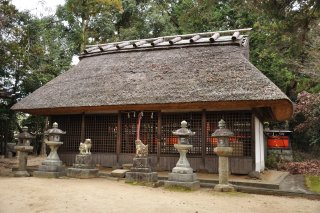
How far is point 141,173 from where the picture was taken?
422 inches

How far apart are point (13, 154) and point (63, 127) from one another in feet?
24.7

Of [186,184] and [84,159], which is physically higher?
[84,159]

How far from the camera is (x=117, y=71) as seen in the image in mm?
15445

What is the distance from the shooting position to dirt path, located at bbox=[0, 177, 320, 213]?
6840mm

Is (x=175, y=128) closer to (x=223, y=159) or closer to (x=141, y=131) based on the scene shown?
(x=141, y=131)

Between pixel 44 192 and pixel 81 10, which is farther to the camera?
pixel 81 10

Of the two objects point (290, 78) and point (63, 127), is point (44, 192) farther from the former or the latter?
point (290, 78)

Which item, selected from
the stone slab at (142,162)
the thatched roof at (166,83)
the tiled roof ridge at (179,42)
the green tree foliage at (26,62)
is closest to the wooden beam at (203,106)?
the thatched roof at (166,83)

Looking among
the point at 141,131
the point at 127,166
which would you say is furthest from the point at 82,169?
the point at 141,131

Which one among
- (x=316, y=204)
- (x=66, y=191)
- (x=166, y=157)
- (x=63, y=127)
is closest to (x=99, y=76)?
(x=63, y=127)

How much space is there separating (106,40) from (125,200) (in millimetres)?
22218

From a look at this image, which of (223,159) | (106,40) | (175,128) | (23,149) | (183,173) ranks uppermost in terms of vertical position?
(106,40)

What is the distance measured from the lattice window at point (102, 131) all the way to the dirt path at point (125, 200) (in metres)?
4.62

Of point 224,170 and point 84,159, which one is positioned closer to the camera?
point 224,170
